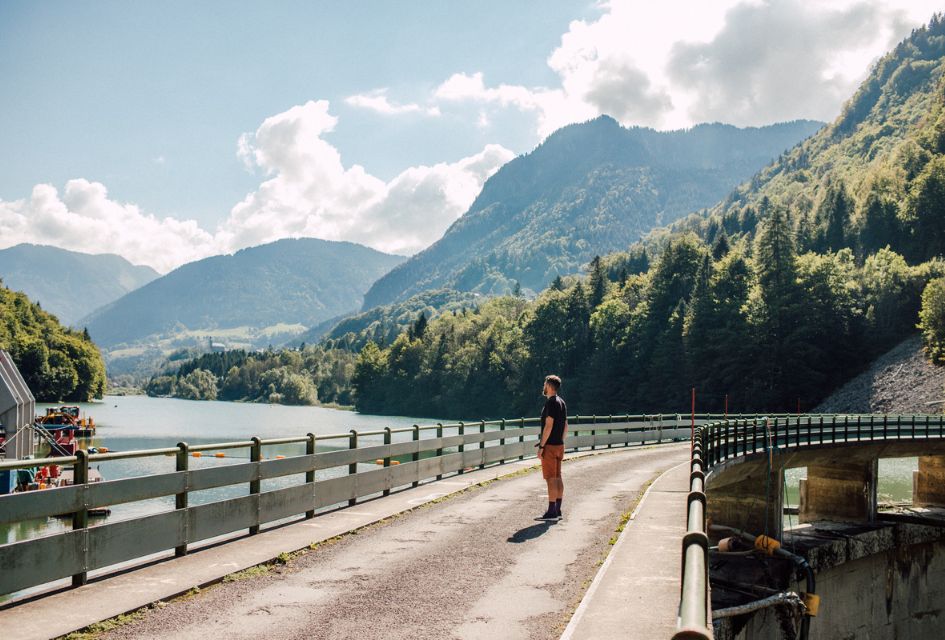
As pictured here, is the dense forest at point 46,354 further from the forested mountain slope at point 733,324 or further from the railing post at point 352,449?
the railing post at point 352,449

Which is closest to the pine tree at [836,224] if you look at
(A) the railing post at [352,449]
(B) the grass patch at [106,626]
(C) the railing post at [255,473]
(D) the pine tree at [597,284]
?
(D) the pine tree at [597,284]

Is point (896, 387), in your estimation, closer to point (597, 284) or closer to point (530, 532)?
point (597, 284)

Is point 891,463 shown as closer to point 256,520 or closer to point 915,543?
point 915,543

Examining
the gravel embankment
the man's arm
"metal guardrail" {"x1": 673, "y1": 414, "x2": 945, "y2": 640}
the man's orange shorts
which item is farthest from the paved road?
the gravel embankment

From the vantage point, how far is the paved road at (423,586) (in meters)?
7.15

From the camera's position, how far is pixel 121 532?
8523mm

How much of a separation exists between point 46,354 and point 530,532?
471 feet

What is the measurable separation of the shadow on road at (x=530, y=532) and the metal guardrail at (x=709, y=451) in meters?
2.62

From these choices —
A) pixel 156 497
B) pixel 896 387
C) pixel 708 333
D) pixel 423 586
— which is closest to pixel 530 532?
pixel 423 586

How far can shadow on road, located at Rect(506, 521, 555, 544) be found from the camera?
11866 mm

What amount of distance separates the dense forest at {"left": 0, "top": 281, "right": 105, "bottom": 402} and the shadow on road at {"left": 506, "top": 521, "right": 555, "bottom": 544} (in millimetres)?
131581

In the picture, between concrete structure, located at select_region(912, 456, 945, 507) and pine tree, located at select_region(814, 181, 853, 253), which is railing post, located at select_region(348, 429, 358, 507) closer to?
concrete structure, located at select_region(912, 456, 945, 507)

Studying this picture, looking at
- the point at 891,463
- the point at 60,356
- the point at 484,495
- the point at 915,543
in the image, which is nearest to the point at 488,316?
the point at 60,356

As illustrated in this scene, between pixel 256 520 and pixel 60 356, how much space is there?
147 metres
